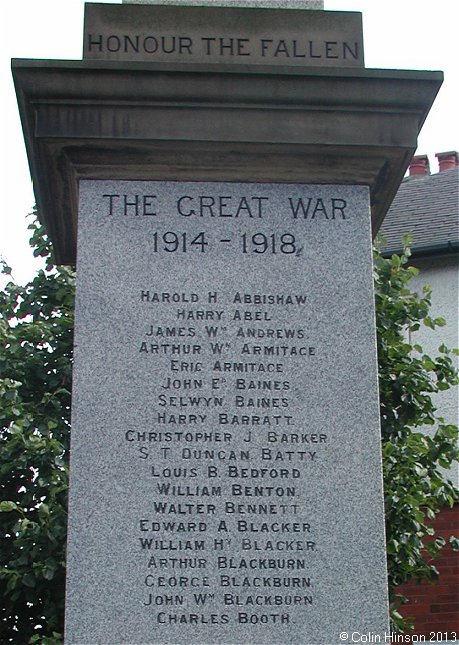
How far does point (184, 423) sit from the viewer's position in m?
4.61

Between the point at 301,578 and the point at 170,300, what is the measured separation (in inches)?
48.9

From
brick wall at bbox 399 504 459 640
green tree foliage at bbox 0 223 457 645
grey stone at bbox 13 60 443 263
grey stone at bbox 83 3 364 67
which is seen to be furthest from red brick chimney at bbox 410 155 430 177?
grey stone at bbox 13 60 443 263

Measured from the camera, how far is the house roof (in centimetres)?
1806

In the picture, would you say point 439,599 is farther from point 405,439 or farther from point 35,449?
point 35,449

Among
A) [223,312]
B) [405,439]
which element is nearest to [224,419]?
[223,312]

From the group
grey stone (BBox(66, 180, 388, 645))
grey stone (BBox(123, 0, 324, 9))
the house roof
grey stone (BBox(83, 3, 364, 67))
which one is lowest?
grey stone (BBox(66, 180, 388, 645))

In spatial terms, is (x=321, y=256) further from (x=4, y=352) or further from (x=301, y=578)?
(x=4, y=352)

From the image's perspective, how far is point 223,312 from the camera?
15.7 feet

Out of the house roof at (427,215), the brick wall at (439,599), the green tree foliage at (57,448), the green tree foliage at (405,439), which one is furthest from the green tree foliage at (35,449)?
the house roof at (427,215)

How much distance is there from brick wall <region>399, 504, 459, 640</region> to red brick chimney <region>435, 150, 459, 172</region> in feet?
35.4

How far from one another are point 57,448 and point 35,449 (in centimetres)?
30

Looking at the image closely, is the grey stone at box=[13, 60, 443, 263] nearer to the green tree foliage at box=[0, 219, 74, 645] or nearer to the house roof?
the green tree foliage at box=[0, 219, 74, 645]

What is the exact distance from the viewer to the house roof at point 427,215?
18062mm

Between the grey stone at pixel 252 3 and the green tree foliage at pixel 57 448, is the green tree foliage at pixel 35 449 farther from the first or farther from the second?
the grey stone at pixel 252 3
